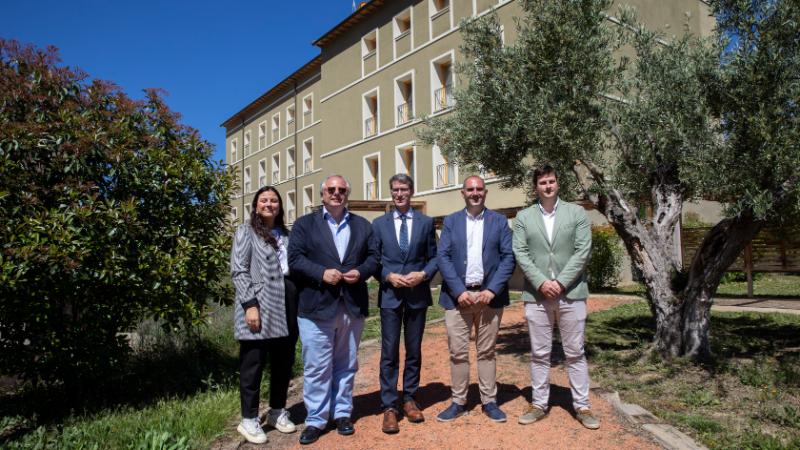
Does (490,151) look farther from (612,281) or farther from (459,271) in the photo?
(612,281)

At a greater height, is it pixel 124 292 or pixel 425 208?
pixel 425 208

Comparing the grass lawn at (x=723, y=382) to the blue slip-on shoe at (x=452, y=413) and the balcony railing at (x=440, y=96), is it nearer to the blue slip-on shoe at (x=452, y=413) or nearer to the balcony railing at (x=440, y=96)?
the blue slip-on shoe at (x=452, y=413)

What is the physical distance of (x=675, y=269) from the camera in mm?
6188

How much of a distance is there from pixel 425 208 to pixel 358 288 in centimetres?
1393

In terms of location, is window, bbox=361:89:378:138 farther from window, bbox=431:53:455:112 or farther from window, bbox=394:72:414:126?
window, bbox=431:53:455:112

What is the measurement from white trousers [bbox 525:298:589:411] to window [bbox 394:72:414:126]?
15.9 meters

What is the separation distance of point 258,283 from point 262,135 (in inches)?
1290

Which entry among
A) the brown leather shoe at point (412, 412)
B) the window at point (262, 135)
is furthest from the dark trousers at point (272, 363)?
the window at point (262, 135)

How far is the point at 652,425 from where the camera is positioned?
13.6ft

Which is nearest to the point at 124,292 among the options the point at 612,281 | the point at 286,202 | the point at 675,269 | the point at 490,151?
the point at 490,151

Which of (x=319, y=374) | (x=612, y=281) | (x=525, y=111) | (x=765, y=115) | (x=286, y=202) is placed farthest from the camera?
(x=286, y=202)

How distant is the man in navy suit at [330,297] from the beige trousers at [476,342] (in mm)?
763

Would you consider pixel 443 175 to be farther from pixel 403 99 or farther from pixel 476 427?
pixel 476 427

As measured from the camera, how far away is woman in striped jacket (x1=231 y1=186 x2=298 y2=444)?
4.06 meters
